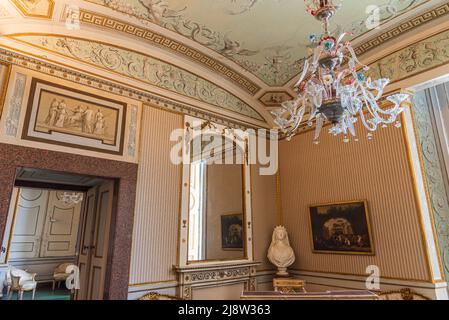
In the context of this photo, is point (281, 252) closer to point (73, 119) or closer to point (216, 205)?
point (216, 205)

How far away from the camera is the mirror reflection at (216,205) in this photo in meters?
5.31

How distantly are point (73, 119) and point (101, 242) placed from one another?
1.99 m

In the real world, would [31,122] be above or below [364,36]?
below

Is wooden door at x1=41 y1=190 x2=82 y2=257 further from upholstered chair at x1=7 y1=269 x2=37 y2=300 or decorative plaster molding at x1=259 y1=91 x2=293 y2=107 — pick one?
decorative plaster molding at x1=259 y1=91 x2=293 y2=107

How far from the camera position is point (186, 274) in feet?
15.6

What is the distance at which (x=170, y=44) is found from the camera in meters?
5.09

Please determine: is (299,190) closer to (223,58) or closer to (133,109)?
(223,58)

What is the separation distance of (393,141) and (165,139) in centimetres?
386

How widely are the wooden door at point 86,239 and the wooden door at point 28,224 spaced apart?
18.5 feet

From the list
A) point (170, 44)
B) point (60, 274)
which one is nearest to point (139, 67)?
point (170, 44)

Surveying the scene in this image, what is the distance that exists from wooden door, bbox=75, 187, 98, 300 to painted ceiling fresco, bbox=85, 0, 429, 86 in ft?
10.4

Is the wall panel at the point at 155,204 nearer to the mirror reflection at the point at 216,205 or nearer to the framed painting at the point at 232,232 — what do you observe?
the mirror reflection at the point at 216,205
